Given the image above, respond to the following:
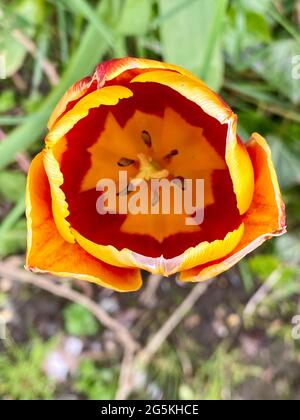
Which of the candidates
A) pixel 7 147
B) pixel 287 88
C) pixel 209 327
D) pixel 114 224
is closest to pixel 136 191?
pixel 114 224

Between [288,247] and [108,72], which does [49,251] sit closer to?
[108,72]

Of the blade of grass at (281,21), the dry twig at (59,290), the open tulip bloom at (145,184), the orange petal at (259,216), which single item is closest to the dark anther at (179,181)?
the open tulip bloom at (145,184)

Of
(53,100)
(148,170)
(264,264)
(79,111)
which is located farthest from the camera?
(264,264)

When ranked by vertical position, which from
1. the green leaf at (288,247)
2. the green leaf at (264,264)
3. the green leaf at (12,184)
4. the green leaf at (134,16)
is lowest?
the green leaf at (264,264)

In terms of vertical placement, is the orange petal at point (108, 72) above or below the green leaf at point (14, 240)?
above

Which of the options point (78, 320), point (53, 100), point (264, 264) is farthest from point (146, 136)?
point (78, 320)

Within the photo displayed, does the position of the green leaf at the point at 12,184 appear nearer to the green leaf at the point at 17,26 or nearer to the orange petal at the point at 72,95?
the green leaf at the point at 17,26

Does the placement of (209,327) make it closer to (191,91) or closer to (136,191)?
(136,191)

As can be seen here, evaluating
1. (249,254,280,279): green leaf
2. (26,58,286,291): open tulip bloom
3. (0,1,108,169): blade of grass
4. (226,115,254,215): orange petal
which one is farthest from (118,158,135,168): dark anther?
(249,254,280,279): green leaf
